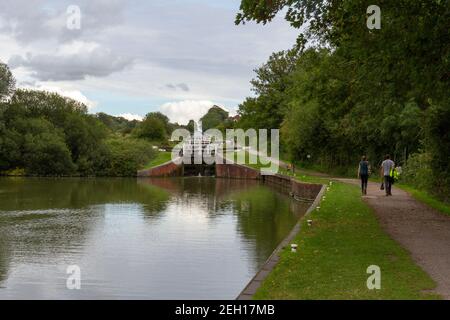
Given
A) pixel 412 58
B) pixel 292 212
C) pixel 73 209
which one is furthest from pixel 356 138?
pixel 412 58

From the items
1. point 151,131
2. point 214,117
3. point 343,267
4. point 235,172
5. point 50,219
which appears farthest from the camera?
point 214,117

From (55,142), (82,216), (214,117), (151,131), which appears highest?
(214,117)

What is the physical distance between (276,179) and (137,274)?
36.1 meters

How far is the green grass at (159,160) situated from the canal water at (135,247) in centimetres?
3334

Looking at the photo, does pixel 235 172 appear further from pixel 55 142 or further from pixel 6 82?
pixel 6 82

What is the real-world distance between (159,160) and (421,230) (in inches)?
2141

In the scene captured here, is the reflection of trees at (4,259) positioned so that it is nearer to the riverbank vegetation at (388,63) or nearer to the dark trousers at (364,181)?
the riverbank vegetation at (388,63)

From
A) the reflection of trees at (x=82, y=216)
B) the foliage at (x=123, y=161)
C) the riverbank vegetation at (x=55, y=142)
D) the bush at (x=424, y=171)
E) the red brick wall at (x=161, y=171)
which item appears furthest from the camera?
the foliage at (x=123, y=161)

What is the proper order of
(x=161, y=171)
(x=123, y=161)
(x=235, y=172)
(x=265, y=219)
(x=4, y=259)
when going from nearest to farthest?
1. (x=4, y=259)
2. (x=265, y=219)
3. (x=235, y=172)
4. (x=161, y=171)
5. (x=123, y=161)

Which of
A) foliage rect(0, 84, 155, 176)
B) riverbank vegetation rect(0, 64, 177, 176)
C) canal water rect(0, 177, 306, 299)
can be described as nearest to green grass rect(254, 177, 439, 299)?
canal water rect(0, 177, 306, 299)

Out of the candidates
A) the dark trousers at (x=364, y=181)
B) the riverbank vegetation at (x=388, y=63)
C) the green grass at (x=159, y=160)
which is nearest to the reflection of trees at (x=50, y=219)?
the riverbank vegetation at (x=388, y=63)

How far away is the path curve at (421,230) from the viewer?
9.53 metres

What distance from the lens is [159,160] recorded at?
219 feet

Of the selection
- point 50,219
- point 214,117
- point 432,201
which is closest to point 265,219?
point 432,201
